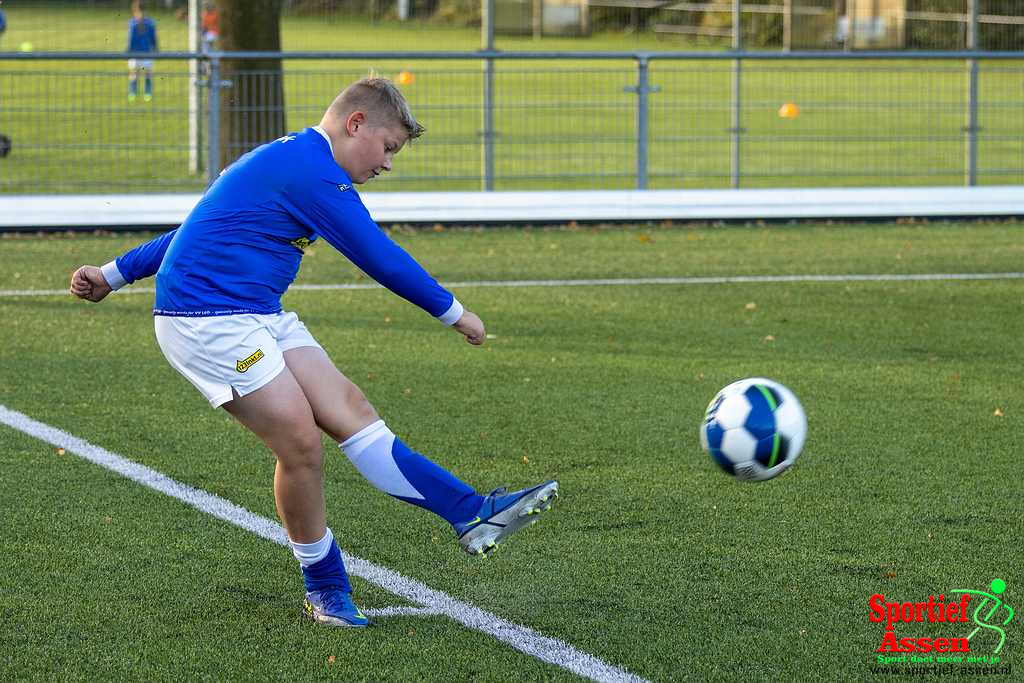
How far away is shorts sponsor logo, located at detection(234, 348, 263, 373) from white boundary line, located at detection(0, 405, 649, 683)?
3.15 ft

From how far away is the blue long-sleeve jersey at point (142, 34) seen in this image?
23.2 m

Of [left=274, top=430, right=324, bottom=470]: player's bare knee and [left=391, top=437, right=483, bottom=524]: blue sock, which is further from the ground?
[left=274, top=430, right=324, bottom=470]: player's bare knee

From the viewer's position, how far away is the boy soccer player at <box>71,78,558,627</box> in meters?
4.62

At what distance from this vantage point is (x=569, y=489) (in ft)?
21.1

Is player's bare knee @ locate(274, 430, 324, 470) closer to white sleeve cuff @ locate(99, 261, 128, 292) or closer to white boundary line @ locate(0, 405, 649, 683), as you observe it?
white boundary line @ locate(0, 405, 649, 683)

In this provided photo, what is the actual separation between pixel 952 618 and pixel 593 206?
10.7 metres

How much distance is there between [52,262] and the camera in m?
12.8

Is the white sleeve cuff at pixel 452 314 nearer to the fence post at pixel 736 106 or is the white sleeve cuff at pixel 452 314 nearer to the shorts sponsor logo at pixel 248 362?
the shorts sponsor logo at pixel 248 362

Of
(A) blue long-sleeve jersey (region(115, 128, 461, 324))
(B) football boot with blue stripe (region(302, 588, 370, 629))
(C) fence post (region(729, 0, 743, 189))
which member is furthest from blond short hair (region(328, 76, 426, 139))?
(C) fence post (region(729, 0, 743, 189))

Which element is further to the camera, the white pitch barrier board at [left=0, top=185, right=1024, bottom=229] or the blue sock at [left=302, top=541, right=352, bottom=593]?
the white pitch barrier board at [left=0, top=185, right=1024, bottom=229]

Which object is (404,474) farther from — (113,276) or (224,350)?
(113,276)

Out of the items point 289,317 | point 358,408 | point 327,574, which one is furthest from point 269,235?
point 327,574

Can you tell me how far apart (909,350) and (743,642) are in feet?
16.5

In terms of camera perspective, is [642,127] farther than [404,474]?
Yes
